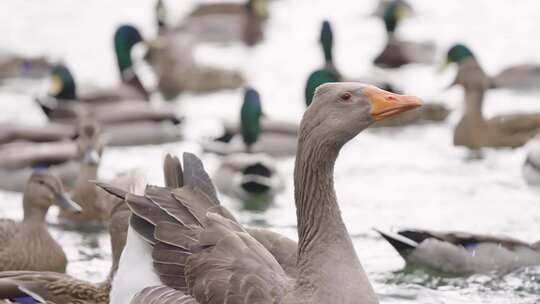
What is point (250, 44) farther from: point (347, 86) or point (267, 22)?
point (347, 86)

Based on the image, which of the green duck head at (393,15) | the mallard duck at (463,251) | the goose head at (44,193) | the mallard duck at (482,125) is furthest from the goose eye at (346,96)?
the green duck head at (393,15)

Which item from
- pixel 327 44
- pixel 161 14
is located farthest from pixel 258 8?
pixel 327 44

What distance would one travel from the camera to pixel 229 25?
63.3ft

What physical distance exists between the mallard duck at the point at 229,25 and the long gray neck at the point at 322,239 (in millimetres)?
12460

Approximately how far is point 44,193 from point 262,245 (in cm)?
273

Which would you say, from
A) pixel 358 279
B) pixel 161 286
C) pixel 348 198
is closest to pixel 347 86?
pixel 358 279

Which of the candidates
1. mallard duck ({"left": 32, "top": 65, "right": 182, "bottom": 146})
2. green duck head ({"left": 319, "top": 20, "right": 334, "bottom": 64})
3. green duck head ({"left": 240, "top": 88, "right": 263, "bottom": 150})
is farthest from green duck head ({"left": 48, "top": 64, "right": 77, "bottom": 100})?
green duck head ({"left": 319, "top": 20, "right": 334, "bottom": 64})

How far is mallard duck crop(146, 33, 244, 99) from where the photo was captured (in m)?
15.6

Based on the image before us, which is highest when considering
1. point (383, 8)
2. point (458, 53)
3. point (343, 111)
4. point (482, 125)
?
point (343, 111)

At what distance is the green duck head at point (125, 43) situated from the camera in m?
15.2

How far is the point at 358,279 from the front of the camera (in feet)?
19.7

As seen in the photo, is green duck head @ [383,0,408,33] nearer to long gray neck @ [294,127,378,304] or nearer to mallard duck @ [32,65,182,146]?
mallard duck @ [32,65,182,146]

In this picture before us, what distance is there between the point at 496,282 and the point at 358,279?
2.73 meters

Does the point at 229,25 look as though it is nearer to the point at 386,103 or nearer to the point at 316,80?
the point at 316,80
